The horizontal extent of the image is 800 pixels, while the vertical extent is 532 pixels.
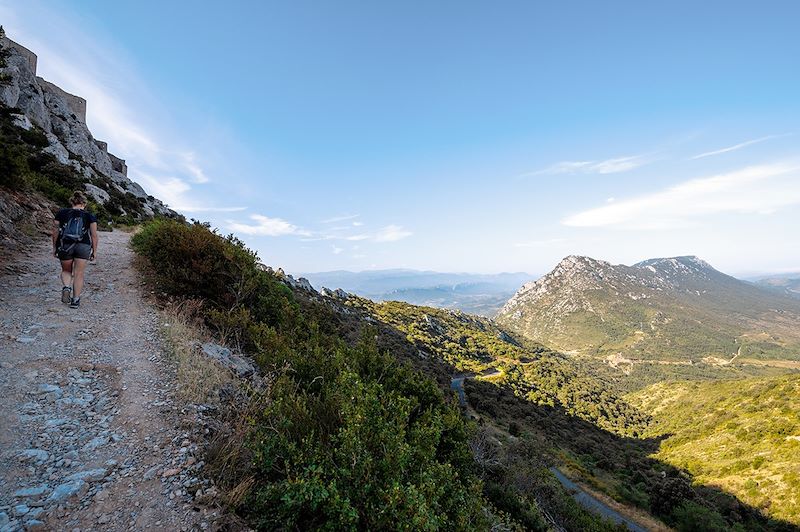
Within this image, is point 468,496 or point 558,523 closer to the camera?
point 468,496

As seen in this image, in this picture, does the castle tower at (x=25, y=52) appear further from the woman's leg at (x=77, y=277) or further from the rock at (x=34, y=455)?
the rock at (x=34, y=455)

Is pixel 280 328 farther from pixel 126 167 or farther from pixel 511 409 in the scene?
pixel 126 167

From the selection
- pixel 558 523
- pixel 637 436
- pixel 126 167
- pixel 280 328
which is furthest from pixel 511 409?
pixel 126 167

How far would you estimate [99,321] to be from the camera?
25.1ft

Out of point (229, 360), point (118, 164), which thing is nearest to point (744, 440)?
point (229, 360)

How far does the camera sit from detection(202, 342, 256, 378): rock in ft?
22.7

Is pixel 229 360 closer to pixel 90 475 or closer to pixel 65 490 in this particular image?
pixel 90 475

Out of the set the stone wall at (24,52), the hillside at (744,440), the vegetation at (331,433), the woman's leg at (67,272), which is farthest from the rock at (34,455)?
the stone wall at (24,52)

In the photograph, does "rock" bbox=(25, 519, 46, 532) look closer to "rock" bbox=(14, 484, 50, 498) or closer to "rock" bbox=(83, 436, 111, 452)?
"rock" bbox=(14, 484, 50, 498)

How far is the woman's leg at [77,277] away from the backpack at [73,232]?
0.42m

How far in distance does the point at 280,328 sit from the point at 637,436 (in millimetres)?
85366

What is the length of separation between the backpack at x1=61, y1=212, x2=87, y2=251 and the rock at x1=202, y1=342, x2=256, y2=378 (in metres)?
4.53

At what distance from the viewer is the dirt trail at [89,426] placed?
342cm

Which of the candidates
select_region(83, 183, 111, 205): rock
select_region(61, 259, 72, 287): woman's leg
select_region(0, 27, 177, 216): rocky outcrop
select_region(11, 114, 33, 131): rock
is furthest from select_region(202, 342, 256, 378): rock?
select_region(11, 114, 33, 131): rock
